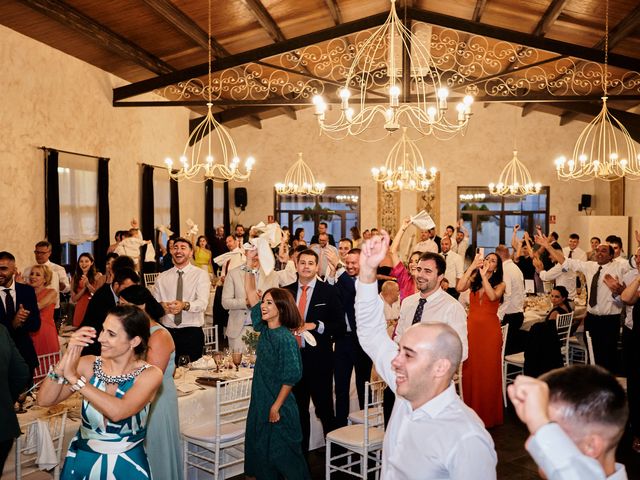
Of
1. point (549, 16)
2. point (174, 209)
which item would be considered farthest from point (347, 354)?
point (174, 209)

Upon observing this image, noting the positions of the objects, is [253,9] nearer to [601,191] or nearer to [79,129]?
[79,129]

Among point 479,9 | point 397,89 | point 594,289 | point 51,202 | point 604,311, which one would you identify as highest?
point 479,9

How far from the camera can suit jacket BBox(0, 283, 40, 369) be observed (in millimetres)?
4891

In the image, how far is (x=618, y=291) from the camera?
6070 mm

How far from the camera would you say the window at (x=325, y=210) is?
17219mm

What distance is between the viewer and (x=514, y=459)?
5.34m

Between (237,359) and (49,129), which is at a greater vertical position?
(49,129)

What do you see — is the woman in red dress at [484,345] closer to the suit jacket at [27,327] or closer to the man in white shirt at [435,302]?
the man in white shirt at [435,302]

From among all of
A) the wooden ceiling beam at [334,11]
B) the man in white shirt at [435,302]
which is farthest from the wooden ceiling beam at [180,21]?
the man in white shirt at [435,302]

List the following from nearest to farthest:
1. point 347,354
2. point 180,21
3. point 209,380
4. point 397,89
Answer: point 209,380 → point 347,354 → point 397,89 → point 180,21

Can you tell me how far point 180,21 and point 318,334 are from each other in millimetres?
5932

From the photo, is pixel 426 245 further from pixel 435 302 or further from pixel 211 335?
pixel 435 302

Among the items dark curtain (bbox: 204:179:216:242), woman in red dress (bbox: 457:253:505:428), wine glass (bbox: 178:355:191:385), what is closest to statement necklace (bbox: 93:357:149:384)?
wine glass (bbox: 178:355:191:385)

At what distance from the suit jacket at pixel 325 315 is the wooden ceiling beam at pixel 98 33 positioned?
4.94 metres
